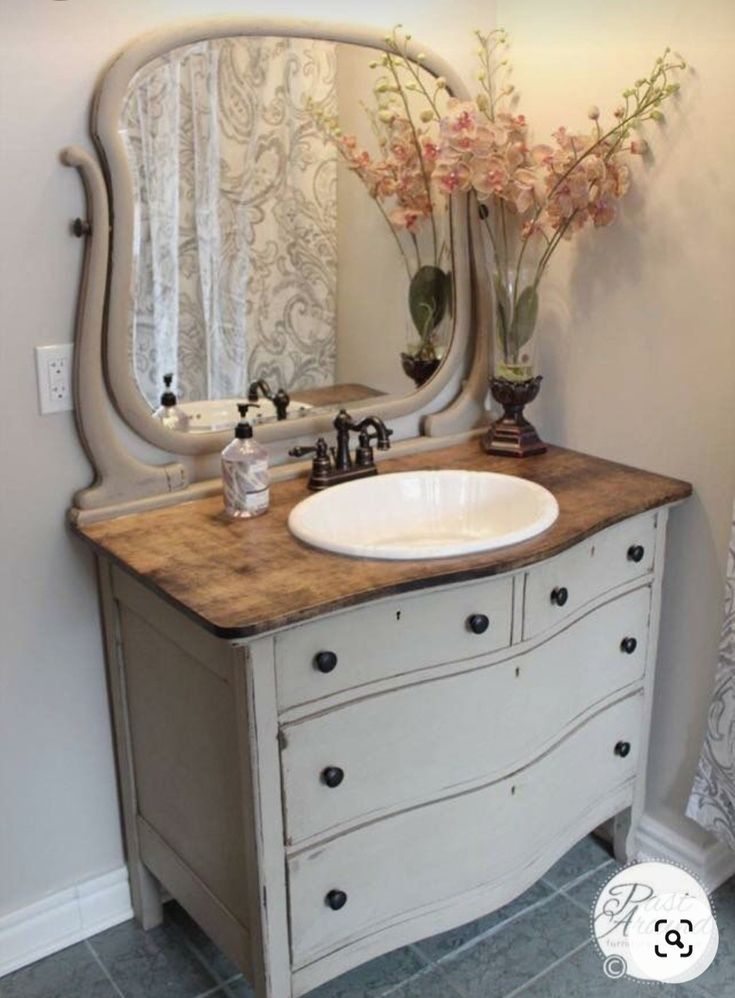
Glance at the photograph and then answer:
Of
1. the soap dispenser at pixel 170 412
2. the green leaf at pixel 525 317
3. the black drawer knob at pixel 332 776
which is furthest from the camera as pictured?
the green leaf at pixel 525 317

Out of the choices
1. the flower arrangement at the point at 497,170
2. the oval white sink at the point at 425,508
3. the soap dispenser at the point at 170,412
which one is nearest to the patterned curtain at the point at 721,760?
the oval white sink at the point at 425,508

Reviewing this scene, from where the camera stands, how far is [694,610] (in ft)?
6.78

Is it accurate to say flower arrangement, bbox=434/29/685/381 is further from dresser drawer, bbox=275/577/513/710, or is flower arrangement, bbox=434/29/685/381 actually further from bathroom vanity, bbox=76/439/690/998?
dresser drawer, bbox=275/577/513/710

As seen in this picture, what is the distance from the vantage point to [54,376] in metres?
1.76

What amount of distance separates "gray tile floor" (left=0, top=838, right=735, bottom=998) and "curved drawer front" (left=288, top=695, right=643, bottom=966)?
201 mm

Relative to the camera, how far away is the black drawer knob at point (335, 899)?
1.68m

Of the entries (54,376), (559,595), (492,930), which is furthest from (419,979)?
(54,376)

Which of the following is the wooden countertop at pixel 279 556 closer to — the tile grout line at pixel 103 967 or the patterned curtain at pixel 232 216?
the patterned curtain at pixel 232 216

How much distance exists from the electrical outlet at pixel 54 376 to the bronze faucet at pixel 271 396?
35 cm

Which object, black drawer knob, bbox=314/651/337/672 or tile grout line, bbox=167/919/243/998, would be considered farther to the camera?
tile grout line, bbox=167/919/243/998

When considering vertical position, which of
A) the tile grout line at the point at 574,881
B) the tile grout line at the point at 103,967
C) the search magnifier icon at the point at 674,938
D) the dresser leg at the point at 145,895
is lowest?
the tile grout line at the point at 103,967

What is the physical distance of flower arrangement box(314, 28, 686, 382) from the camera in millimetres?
1938

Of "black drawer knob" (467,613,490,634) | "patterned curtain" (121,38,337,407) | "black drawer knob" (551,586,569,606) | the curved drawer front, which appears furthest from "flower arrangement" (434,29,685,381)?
the curved drawer front

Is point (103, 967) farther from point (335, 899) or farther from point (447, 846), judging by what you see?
point (447, 846)
